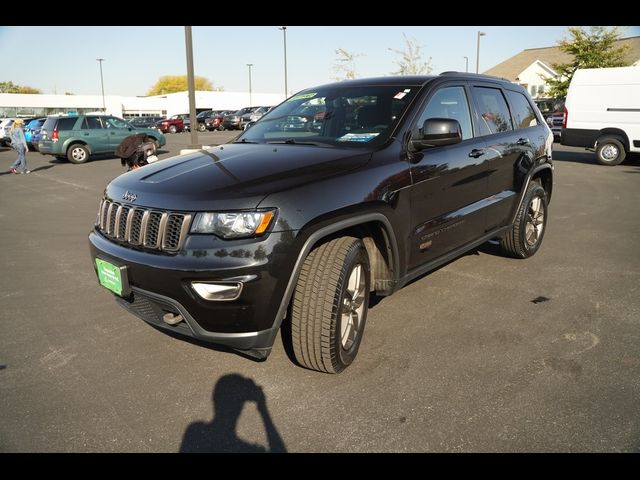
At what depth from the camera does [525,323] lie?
3.76m

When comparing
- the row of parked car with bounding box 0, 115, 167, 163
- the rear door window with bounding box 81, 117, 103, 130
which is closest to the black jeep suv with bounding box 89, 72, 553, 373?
the row of parked car with bounding box 0, 115, 167, 163

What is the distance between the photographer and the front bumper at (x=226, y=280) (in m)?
2.48

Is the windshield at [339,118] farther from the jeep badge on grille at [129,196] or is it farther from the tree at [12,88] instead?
the tree at [12,88]

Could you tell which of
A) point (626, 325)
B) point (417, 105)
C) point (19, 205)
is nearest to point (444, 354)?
point (626, 325)

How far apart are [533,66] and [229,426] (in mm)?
52141

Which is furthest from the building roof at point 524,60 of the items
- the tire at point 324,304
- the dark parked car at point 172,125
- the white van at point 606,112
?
the tire at point 324,304

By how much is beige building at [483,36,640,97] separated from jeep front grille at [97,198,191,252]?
45129 mm

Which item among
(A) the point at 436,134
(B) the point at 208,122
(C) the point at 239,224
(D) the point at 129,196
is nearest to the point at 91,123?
(D) the point at 129,196

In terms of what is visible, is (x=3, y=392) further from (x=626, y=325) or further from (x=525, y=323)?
(x=626, y=325)

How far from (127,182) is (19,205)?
7.62 metres

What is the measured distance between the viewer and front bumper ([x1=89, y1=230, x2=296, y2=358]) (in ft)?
8.13

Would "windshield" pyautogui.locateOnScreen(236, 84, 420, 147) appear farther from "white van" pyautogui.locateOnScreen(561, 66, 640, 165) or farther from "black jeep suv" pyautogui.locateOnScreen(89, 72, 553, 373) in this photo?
"white van" pyautogui.locateOnScreen(561, 66, 640, 165)
